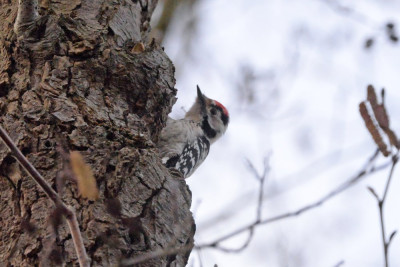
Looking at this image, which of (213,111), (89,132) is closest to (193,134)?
(213,111)

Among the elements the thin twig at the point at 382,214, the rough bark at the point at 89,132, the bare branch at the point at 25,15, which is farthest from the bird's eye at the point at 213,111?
the thin twig at the point at 382,214

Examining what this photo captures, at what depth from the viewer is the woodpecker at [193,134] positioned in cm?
434

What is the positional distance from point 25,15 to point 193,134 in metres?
2.46

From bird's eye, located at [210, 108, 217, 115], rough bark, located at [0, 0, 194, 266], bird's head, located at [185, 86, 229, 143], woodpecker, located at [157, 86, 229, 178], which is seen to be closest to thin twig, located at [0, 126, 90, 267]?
rough bark, located at [0, 0, 194, 266]

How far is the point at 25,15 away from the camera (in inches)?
101

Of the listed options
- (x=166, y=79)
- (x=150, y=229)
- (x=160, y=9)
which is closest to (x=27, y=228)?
(x=150, y=229)

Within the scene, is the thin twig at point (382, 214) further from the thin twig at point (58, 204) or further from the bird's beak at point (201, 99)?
the bird's beak at point (201, 99)

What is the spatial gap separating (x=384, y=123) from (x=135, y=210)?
103 cm

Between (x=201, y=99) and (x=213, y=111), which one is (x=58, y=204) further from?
(x=213, y=111)

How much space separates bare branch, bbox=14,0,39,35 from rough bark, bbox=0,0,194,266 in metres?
0.03

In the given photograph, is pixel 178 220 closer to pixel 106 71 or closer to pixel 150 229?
A: pixel 150 229

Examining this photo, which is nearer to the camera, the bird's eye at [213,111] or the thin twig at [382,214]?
the thin twig at [382,214]

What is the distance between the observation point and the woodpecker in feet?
14.2

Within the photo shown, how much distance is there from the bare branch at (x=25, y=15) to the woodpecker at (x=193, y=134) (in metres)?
1.35
